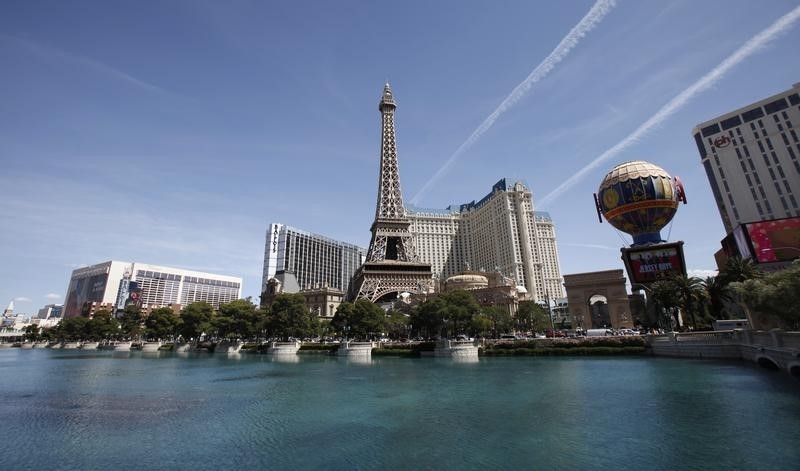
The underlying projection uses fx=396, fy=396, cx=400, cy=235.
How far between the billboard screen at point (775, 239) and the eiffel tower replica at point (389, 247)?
6596 cm

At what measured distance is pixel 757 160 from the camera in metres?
93.8

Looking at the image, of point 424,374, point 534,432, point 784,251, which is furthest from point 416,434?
point 784,251

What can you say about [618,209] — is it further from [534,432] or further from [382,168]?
[382,168]

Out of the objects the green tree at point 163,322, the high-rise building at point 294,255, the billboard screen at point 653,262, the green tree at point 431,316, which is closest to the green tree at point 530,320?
the green tree at point 431,316

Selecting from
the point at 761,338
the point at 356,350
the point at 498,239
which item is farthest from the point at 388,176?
the point at 761,338

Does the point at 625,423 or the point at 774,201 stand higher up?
the point at 774,201

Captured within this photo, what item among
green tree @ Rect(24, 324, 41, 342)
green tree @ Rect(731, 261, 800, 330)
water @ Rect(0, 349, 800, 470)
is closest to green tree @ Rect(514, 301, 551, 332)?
water @ Rect(0, 349, 800, 470)

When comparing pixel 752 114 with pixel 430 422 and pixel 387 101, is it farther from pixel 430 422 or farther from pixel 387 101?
pixel 430 422

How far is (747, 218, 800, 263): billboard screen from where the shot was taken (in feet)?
207

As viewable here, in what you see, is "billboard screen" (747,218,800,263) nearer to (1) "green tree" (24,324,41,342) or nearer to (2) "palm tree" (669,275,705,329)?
(2) "palm tree" (669,275,705,329)

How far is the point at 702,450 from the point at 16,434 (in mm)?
35763

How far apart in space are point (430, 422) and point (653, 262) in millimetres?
60913

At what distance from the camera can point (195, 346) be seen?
9850cm

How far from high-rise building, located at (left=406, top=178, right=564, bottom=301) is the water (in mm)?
100194
